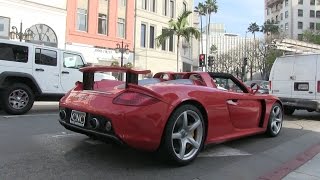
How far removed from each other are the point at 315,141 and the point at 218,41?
343 ft

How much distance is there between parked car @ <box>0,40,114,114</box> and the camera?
36.5 ft

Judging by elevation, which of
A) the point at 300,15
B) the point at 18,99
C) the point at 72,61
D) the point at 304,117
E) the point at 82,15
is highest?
the point at 300,15

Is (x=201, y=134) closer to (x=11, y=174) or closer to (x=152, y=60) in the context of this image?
(x=11, y=174)

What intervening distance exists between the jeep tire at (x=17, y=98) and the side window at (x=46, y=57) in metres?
0.86

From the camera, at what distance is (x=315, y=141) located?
27.5 feet

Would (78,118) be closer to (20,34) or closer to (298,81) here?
(298,81)

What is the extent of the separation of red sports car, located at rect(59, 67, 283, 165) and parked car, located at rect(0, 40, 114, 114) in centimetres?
490

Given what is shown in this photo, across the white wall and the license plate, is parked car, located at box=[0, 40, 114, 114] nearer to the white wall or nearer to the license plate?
the license plate

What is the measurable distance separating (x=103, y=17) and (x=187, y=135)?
30.7 meters

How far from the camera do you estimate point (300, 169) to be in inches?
235

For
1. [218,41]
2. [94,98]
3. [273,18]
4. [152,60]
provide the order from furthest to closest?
[273,18], [218,41], [152,60], [94,98]

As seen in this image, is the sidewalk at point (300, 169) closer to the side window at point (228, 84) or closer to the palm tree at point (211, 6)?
the side window at point (228, 84)

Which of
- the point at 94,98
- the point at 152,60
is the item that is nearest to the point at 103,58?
the point at 152,60

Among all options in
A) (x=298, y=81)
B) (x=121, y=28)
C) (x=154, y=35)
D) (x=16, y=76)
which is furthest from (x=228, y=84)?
(x=154, y=35)
